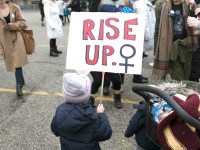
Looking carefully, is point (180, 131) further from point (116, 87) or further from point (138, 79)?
point (138, 79)

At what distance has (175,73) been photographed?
4.33 meters

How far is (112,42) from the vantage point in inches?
115

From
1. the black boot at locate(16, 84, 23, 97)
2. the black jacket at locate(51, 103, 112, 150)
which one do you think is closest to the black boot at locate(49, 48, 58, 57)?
the black boot at locate(16, 84, 23, 97)

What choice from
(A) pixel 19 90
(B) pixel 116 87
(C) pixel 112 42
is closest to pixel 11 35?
(A) pixel 19 90

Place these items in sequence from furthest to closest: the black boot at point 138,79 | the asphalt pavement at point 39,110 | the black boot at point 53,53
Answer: the black boot at point 53,53
the black boot at point 138,79
the asphalt pavement at point 39,110

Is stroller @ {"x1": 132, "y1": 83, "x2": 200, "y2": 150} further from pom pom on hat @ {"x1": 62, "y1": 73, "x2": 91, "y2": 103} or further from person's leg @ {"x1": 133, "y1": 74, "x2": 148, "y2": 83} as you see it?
person's leg @ {"x1": 133, "y1": 74, "x2": 148, "y2": 83}

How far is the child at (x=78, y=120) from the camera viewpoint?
222cm

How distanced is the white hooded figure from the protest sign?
4094 millimetres

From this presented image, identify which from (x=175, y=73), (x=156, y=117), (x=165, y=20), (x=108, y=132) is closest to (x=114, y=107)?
(x=175, y=73)

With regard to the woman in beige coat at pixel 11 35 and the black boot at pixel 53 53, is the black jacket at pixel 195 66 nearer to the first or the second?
the woman in beige coat at pixel 11 35

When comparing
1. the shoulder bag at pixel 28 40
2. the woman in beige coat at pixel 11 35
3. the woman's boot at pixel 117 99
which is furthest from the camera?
the shoulder bag at pixel 28 40

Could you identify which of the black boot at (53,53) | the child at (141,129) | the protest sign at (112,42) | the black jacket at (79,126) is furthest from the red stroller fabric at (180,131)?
the black boot at (53,53)

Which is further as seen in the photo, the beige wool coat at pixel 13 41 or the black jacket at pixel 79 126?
the beige wool coat at pixel 13 41

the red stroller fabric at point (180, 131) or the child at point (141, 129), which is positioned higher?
the red stroller fabric at point (180, 131)
